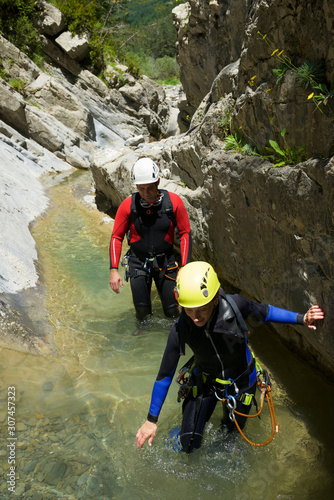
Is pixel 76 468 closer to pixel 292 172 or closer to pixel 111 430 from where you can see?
pixel 111 430

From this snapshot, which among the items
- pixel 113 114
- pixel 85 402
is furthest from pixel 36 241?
pixel 113 114

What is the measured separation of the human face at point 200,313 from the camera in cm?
295

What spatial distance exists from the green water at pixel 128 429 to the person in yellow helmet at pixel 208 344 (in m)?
0.38

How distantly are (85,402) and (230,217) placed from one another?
2.82 m

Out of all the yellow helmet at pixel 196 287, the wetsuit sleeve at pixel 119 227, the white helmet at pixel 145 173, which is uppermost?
the white helmet at pixel 145 173

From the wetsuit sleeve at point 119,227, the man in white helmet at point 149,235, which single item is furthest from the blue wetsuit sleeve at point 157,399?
the wetsuit sleeve at point 119,227

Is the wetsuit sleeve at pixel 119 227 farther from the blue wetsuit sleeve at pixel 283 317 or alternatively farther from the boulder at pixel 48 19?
the boulder at pixel 48 19

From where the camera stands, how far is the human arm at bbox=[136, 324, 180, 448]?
9.92ft

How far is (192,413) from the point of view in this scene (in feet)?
11.2

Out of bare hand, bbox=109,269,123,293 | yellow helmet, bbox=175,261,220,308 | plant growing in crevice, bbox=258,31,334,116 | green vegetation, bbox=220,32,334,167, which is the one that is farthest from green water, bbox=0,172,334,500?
plant growing in crevice, bbox=258,31,334,116

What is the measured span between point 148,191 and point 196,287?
2284 millimetres

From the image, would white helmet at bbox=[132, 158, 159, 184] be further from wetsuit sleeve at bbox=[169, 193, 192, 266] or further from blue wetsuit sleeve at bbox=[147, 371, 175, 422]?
blue wetsuit sleeve at bbox=[147, 371, 175, 422]

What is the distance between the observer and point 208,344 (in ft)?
10.4

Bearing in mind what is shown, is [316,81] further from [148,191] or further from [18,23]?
[18,23]
